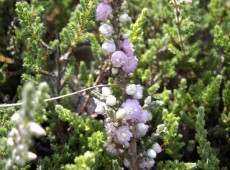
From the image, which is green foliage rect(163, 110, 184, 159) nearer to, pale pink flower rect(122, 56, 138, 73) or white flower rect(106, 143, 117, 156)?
white flower rect(106, 143, 117, 156)

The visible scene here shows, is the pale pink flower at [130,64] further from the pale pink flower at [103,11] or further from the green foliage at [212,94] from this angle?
the green foliage at [212,94]

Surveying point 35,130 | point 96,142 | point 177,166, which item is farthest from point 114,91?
point 35,130

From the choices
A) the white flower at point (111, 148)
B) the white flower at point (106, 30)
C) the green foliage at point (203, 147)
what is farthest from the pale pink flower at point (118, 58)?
the green foliage at point (203, 147)

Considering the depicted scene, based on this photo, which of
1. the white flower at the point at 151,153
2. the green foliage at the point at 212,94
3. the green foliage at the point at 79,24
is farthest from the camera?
the green foliage at the point at 212,94

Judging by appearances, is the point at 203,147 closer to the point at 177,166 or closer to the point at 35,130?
the point at 177,166

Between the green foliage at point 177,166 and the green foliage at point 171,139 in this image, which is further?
the green foliage at point 171,139

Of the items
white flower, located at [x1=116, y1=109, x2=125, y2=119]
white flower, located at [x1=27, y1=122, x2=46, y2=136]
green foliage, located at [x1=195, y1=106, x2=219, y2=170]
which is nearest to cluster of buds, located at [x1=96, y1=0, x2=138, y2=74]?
white flower, located at [x1=116, y1=109, x2=125, y2=119]

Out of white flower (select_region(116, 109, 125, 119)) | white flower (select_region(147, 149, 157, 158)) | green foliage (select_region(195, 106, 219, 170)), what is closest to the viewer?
white flower (select_region(116, 109, 125, 119))

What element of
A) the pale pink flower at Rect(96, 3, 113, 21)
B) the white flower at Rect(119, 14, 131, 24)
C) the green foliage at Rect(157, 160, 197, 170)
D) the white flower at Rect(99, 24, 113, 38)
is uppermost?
the pale pink flower at Rect(96, 3, 113, 21)

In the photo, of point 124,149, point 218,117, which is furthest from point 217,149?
point 124,149
